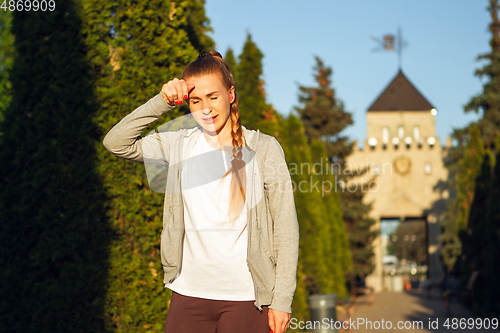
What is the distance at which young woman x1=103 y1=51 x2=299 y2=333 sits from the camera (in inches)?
96.0

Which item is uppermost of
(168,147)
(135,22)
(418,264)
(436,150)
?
(436,150)

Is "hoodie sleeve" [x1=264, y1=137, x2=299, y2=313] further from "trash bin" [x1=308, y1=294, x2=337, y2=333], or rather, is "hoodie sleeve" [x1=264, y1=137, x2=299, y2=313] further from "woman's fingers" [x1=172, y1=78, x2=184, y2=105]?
"trash bin" [x1=308, y1=294, x2=337, y2=333]

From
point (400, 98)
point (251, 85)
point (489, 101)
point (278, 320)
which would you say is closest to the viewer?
point (278, 320)

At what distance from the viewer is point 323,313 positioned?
8.27m

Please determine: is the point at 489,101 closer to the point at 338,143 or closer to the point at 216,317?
the point at 338,143

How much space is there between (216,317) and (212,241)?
37 cm

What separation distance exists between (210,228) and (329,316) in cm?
635

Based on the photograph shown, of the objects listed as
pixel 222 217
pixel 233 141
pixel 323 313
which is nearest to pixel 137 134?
pixel 233 141

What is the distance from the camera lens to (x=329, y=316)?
827cm

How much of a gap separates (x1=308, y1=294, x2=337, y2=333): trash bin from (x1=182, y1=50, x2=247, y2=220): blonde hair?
6214mm

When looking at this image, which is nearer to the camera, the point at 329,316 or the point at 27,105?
the point at 27,105

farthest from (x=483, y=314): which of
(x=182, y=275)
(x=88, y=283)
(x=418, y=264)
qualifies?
(x=418, y=264)

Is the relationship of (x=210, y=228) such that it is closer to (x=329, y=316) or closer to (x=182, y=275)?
(x=182, y=275)

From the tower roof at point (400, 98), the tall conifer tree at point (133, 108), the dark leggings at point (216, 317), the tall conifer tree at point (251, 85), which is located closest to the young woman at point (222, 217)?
the dark leggings at point (216, 317)
